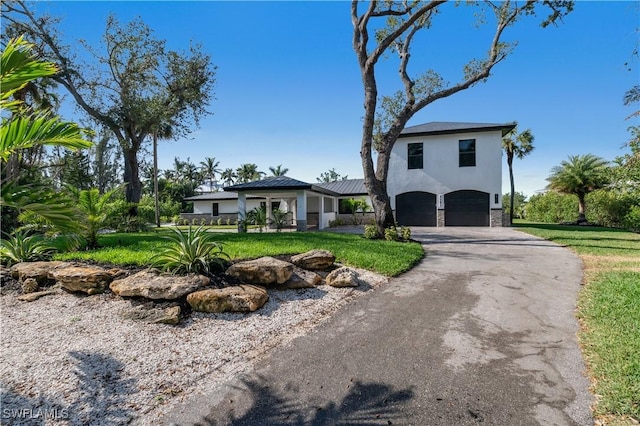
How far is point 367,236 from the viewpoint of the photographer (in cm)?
1238

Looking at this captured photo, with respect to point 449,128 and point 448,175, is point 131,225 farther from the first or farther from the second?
point 449,128

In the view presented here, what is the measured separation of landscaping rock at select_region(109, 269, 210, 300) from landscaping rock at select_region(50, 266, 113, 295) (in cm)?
35

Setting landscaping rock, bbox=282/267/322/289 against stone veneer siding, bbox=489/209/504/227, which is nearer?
landscaping rock, bbox=282/267/322/289

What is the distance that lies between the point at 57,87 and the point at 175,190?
24.7 meters

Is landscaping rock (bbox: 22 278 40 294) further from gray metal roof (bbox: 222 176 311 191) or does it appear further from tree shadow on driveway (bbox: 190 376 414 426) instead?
gray metal roof (bbox: 222 176 311 191)

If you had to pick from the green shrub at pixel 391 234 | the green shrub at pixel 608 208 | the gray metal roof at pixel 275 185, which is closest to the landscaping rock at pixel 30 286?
the green shrub at pixel 391 234

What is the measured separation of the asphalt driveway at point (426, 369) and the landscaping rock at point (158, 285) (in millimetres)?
2045

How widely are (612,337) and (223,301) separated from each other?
5227mm

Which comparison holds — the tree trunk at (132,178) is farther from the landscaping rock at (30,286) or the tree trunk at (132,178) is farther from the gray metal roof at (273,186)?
the landscaping rock at (30,286)

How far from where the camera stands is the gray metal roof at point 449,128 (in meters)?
18.5

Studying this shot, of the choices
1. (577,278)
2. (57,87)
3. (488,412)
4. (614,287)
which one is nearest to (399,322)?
(488,412)

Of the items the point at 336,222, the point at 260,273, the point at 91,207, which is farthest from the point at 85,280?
the point at 336,222

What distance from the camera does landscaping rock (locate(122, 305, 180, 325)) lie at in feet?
14.4

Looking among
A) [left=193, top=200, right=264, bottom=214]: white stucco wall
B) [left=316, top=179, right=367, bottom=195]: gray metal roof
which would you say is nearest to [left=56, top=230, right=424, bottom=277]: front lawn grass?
[left=316, top=179, right=367, bottom=195]: gray metal roof
